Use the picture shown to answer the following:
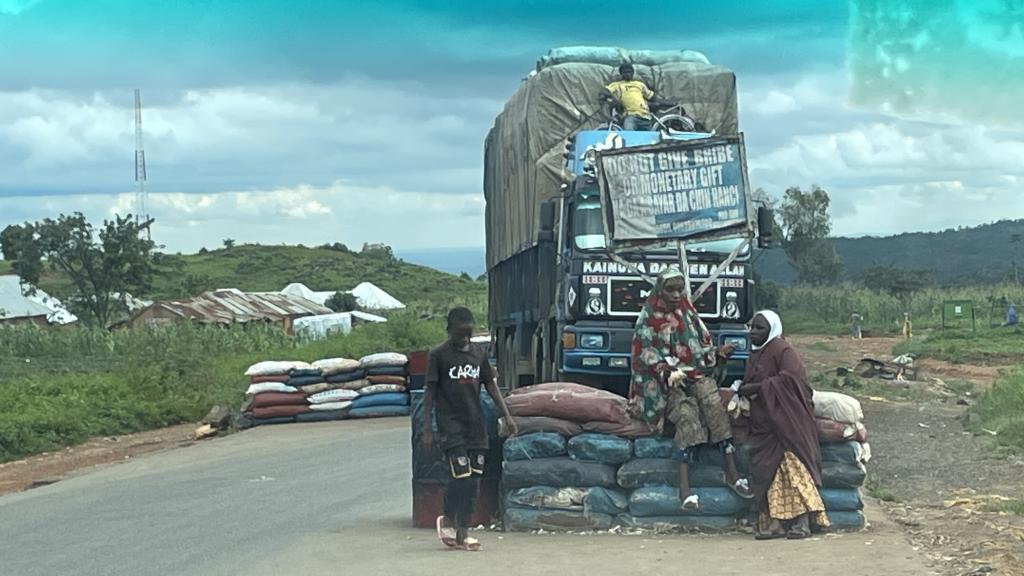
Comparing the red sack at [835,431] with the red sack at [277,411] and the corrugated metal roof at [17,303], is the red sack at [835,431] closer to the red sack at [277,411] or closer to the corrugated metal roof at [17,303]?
the red sack at [277,411]

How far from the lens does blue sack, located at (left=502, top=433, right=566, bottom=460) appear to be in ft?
34.4

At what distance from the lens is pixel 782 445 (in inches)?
389

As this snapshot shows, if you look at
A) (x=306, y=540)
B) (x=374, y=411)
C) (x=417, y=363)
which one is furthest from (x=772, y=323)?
(x=374, y=411)

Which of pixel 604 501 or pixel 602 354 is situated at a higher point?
pixel 602 354

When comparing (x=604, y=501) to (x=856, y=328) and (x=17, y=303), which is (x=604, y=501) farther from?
(x=17, y=303)

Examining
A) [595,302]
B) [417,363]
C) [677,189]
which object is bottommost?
[417,363]

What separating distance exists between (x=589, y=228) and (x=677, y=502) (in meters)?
6.85

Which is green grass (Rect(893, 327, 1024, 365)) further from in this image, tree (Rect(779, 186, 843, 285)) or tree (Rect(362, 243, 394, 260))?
tree (Rect(362, 243, 394, 260))

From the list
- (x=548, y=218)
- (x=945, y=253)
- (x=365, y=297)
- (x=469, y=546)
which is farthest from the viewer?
(x=945, y=253)

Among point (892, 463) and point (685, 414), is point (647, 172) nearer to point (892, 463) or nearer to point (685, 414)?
point (892, 463)

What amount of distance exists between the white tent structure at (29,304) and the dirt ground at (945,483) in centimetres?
5172

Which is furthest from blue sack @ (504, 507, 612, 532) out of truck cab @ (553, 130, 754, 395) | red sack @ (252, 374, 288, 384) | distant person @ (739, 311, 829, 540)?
red sack @ (252, 374, 288, 384)

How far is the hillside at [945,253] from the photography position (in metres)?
111

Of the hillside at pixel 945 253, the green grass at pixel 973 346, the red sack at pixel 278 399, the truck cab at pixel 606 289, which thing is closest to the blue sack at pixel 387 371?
the red sack at pixel 278 399
